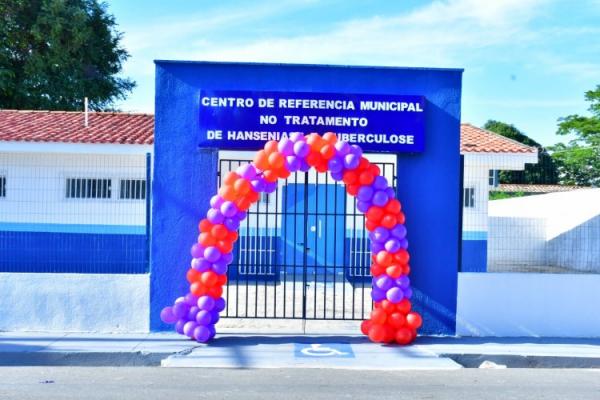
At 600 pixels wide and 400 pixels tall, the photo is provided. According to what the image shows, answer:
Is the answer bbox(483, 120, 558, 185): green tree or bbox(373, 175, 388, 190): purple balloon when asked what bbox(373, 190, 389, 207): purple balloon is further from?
bbox(483, 120, 558, 185): green tree

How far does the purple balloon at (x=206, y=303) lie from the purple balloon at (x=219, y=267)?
1.17 feet

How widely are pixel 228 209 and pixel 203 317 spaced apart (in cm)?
144

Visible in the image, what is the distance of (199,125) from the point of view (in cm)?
871

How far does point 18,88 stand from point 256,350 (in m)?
19.8

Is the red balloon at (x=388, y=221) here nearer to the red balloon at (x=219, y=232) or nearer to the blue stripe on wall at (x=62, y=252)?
the red balloon at (x=219, y=232)

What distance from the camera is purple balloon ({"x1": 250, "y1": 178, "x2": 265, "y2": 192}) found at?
8.14 meters

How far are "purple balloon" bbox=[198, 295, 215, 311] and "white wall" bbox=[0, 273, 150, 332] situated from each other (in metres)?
1.37

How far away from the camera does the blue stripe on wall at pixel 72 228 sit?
31.0 feet

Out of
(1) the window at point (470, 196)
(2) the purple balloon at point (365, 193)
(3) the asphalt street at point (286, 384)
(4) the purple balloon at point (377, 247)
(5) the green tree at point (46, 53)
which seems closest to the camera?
(3) the asphalt street at point (286, 384)

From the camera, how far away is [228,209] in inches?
317

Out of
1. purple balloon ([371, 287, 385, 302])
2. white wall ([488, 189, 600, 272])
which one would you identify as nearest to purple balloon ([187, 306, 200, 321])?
purple balloon ([371, 287, 385, 302])

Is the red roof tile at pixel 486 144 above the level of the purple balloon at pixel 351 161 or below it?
above

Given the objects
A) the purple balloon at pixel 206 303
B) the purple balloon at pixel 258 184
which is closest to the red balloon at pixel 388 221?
the purple balloon at pixel 258 184

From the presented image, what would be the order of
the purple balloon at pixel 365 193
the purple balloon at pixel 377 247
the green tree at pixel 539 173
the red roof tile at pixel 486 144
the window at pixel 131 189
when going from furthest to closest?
the green tree at pixel 539 173 < the red roof tile at pixel 486 144 < the window at pixel 131 189 < the purple balloon at pixel 377 247 < the purple balloon at pixel 365 193
